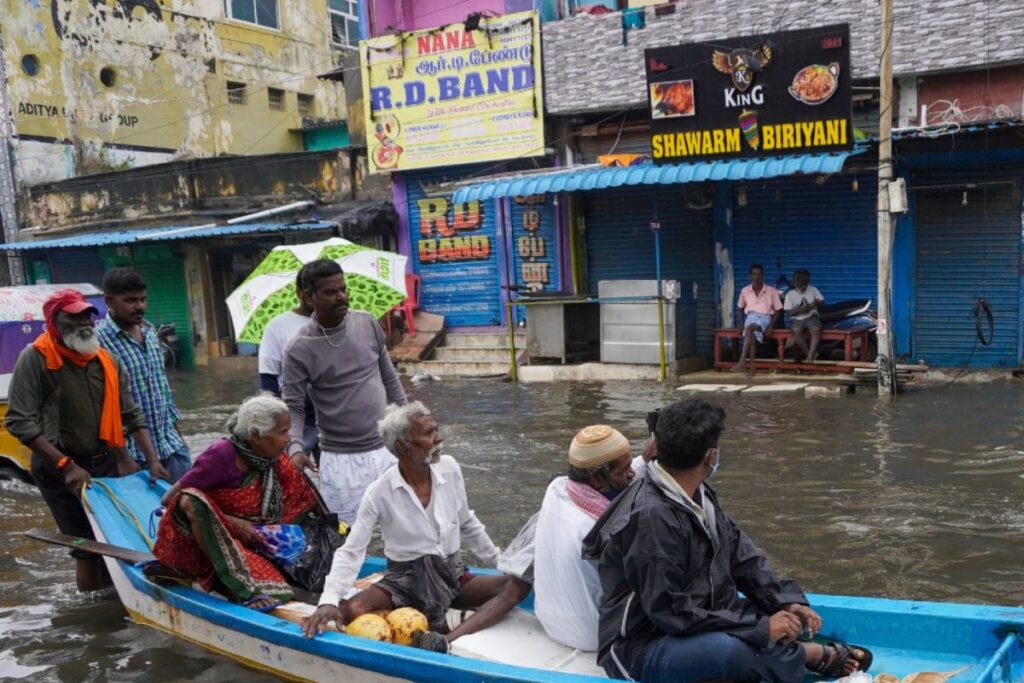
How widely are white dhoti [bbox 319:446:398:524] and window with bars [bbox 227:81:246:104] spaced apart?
2149 centimetres

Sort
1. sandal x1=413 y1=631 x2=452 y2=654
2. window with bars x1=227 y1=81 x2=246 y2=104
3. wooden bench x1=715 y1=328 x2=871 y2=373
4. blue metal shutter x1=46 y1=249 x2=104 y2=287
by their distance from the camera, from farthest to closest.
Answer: window with bars x1=227 y1=81 x2=246 y2=104 → blue metal shutter x1=46 y1=249 x2=104 y2=287 → wooden bench x1=715 y1=328 x2=871 y2=373 → sandal x1=413 y1=631 x2=452 y2=654

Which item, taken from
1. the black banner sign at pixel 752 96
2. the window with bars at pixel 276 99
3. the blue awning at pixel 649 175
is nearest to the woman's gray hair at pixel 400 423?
the blue awning at pixel 649 175

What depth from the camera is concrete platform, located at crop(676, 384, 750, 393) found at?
12.0 metres

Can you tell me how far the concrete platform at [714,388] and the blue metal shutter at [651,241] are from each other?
91.3 inches

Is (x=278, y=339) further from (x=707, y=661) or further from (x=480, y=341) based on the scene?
(x=480, y=341)

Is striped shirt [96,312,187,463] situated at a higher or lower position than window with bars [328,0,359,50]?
lower

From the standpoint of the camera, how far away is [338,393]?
5.05 metres

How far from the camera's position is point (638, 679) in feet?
11.1

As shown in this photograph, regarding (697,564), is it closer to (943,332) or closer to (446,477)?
(446,477)

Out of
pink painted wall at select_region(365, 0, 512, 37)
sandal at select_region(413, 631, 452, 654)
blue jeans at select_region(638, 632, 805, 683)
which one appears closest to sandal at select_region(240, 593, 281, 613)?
sandal at select_region(413, 631, 452, 654)

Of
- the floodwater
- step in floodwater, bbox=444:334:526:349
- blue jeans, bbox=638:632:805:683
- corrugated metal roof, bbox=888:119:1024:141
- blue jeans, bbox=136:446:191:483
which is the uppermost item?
corrugated metal roof, bbox=888:119:1024:141

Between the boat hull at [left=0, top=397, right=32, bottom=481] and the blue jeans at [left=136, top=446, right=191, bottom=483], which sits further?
the boat hull at [left=0, top=397, right=32, bottom=481]

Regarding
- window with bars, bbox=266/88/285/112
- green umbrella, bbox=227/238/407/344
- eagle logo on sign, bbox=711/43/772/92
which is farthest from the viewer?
window with bars, bbox=266/88/285/112

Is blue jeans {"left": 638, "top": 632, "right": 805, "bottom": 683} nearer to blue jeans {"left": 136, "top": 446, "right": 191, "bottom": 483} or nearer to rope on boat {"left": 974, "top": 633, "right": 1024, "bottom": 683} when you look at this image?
rope on boat {"left": 974, "top": 633, "right": 1024, "bottom": 683}
